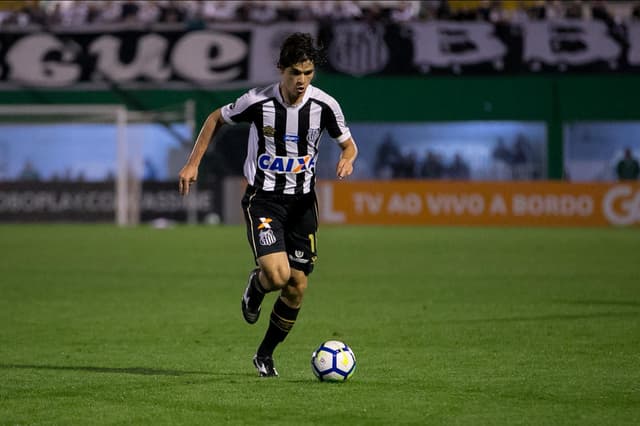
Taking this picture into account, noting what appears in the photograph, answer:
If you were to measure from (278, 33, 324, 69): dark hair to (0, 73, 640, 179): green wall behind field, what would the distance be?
25673 millimetres

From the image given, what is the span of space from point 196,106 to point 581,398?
1103 inches

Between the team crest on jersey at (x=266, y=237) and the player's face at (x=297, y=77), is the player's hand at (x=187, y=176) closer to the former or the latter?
the team crest on jersey at (x=266, y=237)

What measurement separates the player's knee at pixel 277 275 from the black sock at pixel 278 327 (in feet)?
0.80

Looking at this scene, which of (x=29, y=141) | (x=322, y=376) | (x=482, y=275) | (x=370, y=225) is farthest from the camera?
(x=29, y=141)

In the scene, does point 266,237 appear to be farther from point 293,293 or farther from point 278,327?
point 278,327

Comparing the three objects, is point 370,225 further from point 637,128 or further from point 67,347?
point 67,347

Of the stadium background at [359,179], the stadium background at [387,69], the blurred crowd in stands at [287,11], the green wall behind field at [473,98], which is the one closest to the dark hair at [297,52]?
the stadium background at [359,179]

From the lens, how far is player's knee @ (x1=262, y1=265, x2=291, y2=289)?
7.35 m

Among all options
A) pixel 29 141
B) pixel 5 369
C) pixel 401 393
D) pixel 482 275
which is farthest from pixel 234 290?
pixel 29 141

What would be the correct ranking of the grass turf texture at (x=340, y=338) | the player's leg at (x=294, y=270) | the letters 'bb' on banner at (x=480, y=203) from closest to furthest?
the grass turf texture at (x=340, y=338), the player's leg at (x=294, y=270), the letters 'bb' on banner at (x=480, y=203)

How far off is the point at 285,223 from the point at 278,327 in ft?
2.20

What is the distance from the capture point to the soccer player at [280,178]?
292 inches

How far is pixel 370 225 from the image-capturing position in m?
29.2

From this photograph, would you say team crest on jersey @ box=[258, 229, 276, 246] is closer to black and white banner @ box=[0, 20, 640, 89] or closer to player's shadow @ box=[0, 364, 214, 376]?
player's shadow @ box=[0, 364, 214, 376]
